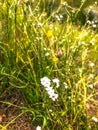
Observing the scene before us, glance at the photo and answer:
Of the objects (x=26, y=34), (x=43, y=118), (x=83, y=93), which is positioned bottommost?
(x=43, y=118)

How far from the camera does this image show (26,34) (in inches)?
157

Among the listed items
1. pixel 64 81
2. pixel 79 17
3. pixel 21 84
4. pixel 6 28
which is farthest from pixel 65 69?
pixel 79 17

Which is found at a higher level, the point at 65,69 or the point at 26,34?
the point at 26,34

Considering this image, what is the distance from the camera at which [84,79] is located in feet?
12.5

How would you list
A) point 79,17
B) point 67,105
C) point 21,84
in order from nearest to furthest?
point 67,105, point 21,84, point 79,17

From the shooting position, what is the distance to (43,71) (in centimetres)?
392

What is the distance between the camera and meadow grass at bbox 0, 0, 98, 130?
12.0ft

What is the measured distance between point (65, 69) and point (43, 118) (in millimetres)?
487

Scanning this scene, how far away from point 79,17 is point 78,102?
478cm

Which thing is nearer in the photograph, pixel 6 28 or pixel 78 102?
pixel 78 102

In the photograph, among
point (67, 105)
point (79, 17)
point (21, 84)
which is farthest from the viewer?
point (79, 17)

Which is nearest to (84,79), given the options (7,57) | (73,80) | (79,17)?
(73,80)

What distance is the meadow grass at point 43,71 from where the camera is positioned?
144 inches

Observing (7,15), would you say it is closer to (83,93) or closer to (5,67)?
(5,67)
